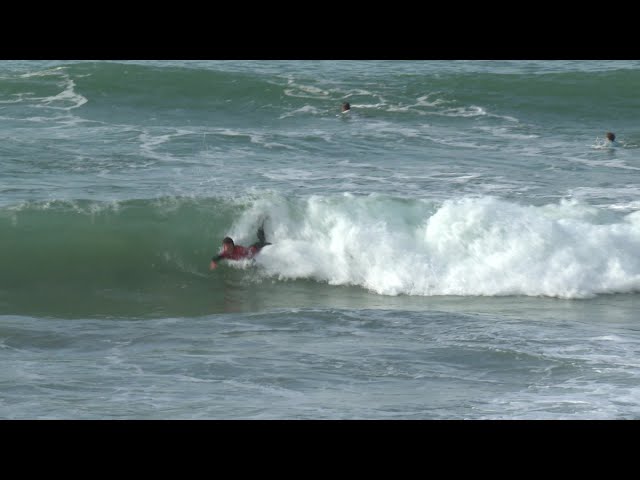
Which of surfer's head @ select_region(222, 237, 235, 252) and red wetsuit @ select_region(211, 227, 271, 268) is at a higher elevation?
surfer's head @ select_region(222, 237, 235, 252)

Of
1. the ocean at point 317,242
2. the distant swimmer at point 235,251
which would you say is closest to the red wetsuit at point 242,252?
the distant swimmer at point 235,251

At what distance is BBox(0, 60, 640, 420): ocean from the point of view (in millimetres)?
10305

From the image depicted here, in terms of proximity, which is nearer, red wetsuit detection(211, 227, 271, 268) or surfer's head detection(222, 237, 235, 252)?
surfer's head detection(222, 237, 235, 252)

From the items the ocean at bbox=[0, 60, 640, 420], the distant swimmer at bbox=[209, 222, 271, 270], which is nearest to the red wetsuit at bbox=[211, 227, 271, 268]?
the distant swimmer at bbox=[209, 222, 271, 270]

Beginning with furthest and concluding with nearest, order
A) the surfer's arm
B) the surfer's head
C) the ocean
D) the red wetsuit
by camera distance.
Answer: the red wetsuit → the surfer's head → the surfer's arm → the ocean

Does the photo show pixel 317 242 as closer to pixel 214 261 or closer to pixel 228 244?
pixel 228 244

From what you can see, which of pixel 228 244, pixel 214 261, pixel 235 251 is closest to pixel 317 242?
pixel 235 251

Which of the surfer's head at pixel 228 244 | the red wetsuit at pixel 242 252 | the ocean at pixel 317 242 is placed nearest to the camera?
the ocean at pixel 317 242

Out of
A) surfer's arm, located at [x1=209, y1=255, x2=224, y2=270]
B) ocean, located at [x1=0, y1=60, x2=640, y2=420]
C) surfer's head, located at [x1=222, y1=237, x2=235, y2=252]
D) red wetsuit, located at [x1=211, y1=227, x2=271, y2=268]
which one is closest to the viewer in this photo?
ocean, located at [x1=0, y1=60, x2=640, y2=420]

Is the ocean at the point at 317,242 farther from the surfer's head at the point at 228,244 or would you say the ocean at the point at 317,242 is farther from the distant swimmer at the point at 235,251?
the surfer's head at the point at 228,244

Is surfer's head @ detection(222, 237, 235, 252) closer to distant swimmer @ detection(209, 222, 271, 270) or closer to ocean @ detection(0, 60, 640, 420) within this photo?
distant swimmer @ detection(209, 222, 271, 270)

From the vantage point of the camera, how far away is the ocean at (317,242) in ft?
33.8

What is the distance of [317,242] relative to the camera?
17.3 m

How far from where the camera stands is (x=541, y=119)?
27219 mm
